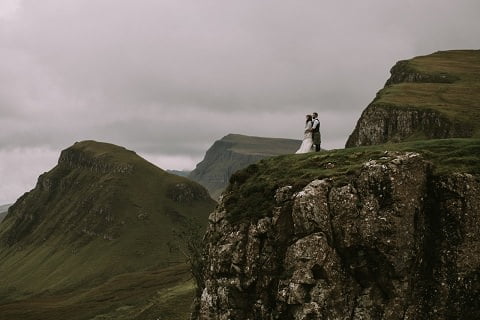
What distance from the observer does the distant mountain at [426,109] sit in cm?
9669

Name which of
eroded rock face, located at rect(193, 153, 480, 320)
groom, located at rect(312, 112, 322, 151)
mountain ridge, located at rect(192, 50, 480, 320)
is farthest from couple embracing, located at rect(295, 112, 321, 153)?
eroded rock face, located at rect(193, 153, 480, 320)

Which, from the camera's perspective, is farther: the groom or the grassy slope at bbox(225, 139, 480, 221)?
the groom

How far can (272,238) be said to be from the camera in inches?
1405

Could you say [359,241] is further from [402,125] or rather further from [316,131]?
[402,125]

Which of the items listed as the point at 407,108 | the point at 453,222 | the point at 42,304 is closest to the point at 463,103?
the point at 407,108

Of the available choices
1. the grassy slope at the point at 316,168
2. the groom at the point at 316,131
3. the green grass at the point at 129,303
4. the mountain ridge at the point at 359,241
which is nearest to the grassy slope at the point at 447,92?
the groom at the point at 316,131

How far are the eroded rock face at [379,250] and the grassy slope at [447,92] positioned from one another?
5646 cm

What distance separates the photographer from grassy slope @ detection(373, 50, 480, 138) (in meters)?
100

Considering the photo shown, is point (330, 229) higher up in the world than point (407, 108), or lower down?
lower down

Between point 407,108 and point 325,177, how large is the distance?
266ft

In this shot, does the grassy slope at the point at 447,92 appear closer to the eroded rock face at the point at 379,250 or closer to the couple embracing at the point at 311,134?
the couple embracing at the point at 311,134

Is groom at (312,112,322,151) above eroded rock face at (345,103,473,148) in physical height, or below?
below

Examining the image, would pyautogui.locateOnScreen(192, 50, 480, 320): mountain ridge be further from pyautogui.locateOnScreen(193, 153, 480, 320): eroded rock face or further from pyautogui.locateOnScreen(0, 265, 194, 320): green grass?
pyautogui.locateOnScreen(0, 265, 194, 320): green grass

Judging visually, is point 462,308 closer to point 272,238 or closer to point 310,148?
point 272,238
